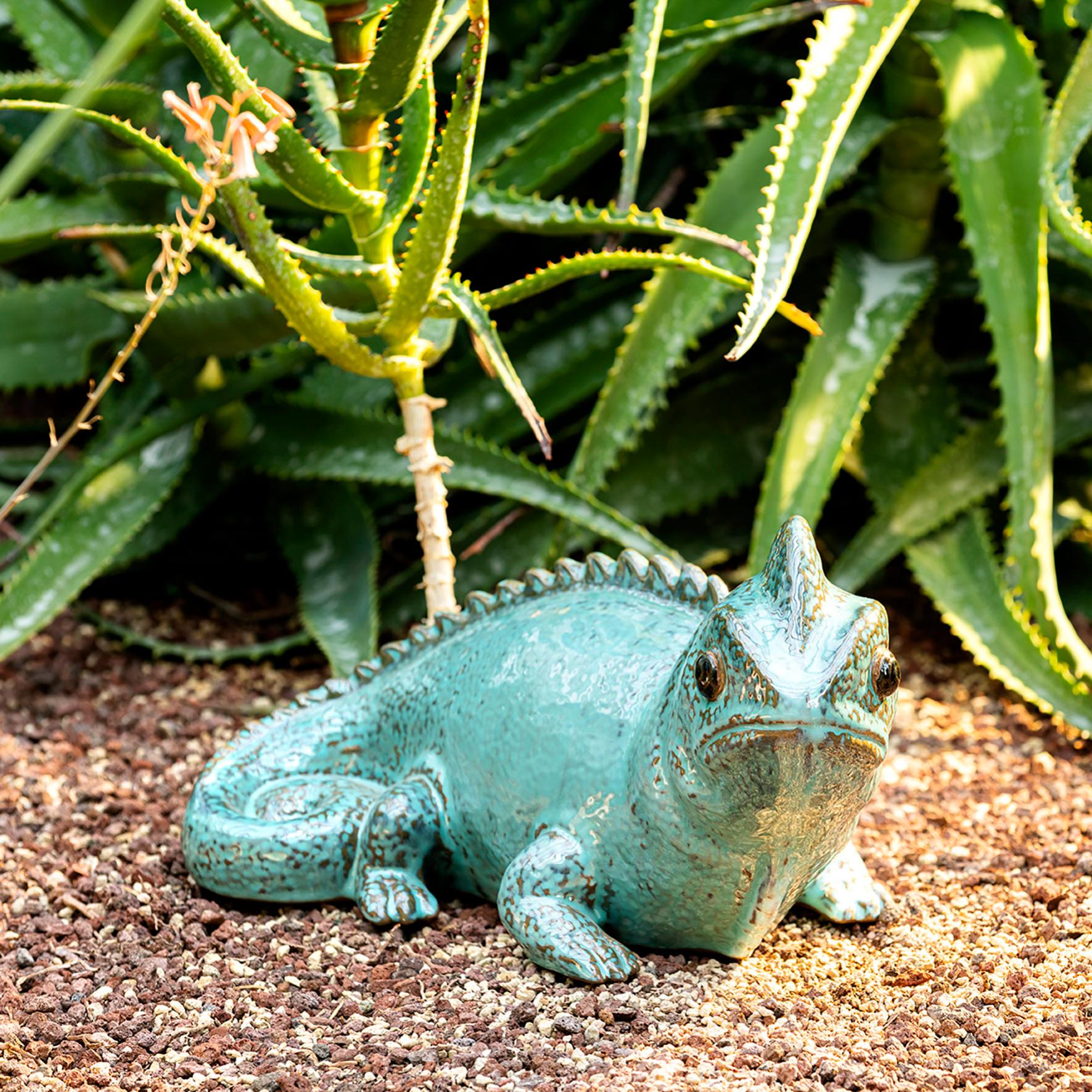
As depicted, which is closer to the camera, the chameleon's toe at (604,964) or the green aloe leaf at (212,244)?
the chameleon's toe at (604,964)

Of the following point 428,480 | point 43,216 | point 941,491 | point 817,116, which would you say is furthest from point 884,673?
point 43,216

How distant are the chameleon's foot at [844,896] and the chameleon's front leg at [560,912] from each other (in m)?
0.30

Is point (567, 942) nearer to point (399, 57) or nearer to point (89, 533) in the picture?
point (399, 57)

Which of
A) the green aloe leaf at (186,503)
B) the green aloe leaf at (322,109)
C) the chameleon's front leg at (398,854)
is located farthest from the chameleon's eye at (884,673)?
the green aloe leaf at (186,503)

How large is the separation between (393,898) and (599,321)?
62.3 inches

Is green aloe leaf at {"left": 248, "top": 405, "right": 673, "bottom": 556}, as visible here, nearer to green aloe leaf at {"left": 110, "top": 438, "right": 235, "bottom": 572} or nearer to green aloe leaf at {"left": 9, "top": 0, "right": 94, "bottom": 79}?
green aloe leaf at {"left": 110, "top": 438, "right": 235, "bottom": 572}

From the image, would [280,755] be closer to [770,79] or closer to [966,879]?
[966,879]

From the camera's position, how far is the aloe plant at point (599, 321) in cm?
214

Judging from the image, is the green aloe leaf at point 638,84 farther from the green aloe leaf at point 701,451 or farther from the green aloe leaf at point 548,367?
the green aloe leaf at point 701,451

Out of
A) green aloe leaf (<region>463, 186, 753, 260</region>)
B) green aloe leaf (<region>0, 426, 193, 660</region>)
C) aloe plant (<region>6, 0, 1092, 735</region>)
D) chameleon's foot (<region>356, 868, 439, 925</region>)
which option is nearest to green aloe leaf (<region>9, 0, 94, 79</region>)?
aloe plant (<region>6, 0, 1092, 735</region>)

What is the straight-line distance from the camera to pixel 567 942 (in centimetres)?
169

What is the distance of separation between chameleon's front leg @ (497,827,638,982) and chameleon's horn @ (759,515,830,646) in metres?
0.47

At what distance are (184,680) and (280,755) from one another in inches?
33.4

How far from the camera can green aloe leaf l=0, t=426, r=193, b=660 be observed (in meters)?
2.54
